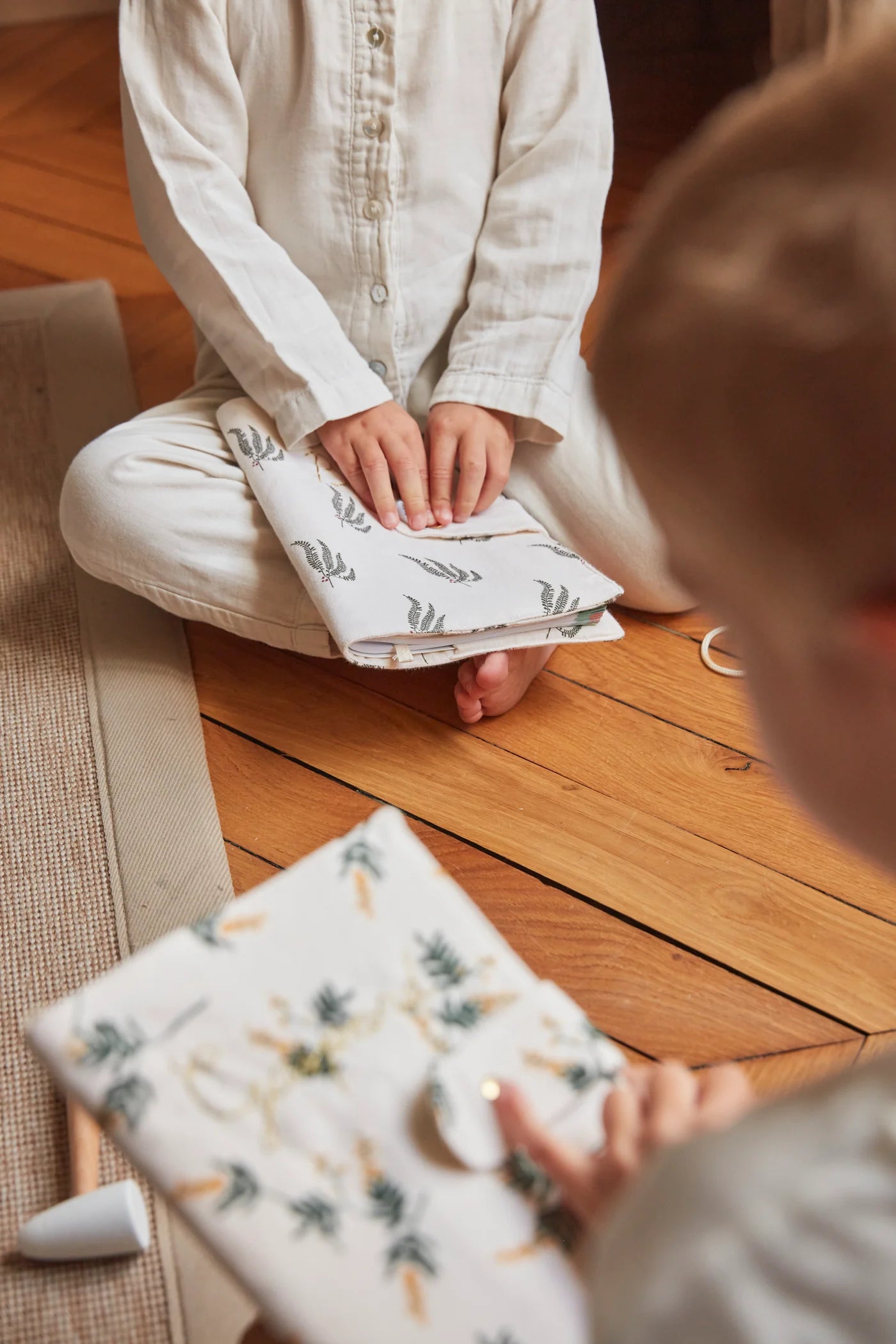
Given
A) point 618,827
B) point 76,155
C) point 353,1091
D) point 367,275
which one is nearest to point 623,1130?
point 353,1091

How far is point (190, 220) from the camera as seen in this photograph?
90 cm

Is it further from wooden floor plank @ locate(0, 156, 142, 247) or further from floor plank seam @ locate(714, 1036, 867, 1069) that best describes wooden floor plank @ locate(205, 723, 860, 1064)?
wooden floor plank @ locate(0, 156, 142, 247)

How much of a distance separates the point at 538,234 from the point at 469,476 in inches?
8.8

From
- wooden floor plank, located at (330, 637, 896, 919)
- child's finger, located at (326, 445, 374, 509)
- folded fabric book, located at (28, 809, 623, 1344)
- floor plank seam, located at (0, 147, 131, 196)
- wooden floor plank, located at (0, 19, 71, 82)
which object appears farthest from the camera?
wooden floor plank, located at (0, 19, 71, 82)

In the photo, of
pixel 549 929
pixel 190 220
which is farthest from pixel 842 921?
pixel 190 220

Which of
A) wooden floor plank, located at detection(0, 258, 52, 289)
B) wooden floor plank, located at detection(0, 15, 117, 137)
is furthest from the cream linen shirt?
wooden floor plank, located at detection(0, 15, 117, 137)

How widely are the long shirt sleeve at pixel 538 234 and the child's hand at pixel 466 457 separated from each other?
0.05 feet

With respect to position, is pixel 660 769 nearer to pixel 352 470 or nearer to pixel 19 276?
pixel 352 470

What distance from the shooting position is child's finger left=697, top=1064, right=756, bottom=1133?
1.48 feet

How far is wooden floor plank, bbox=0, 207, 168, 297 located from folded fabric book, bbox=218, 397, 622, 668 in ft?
1.69

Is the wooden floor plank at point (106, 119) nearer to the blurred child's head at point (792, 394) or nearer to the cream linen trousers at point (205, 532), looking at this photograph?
the cream linen trousers at point (205, 532)

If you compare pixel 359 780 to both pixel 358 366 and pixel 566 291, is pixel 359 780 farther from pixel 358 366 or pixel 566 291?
pixel 566 291

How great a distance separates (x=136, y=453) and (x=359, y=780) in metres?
0.32

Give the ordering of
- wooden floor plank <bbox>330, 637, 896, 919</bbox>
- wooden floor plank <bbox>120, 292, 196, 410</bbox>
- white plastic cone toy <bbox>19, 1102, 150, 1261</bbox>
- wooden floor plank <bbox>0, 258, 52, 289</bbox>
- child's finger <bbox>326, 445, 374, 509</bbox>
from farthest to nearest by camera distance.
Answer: wooden floor plank <bbox>0, 258, 52, 289</bbox>, wooden floor plank <bbox>120, 292, 196, 410</bbox>, child's finger <bbox>326, 445, 374, 509</bbox>, wooden floor plank <bbox>330, 637, 896, 919</bbox>, white plastic cone toy <bbox>19, 1102, 150, 1261</bbox>
